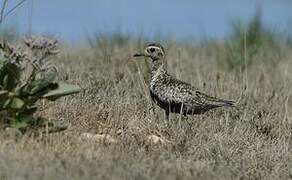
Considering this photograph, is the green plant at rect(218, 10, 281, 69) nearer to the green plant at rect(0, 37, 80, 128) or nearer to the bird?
the bird

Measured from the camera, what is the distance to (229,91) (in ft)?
35.6

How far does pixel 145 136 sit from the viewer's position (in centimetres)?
762

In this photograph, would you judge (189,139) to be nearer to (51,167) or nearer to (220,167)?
(220,167)

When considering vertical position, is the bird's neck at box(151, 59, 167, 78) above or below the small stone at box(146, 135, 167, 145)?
above

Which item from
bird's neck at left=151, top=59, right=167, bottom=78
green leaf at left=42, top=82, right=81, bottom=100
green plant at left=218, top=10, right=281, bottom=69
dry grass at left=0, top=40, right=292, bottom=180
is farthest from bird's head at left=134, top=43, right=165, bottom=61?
green plant at left=218, top=10, right=281, bottom=69

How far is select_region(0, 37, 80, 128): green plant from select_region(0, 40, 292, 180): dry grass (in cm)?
26

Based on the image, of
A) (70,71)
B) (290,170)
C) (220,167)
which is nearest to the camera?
(220,167)

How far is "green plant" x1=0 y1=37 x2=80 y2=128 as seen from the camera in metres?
6.96

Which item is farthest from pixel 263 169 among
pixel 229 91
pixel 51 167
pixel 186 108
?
pixel 229 91

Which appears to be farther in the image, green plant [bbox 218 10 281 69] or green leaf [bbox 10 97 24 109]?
green plant [bbox 218 10 281 69]

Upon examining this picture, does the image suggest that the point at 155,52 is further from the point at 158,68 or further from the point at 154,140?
the point at 154,140

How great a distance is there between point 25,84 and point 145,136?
126 centimetres

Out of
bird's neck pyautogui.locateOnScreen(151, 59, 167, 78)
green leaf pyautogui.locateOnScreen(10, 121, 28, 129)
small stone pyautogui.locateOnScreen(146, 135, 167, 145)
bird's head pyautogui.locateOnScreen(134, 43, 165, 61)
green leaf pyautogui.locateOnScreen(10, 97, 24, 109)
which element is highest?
bird's head pyautogui.locateOnScreen(134, 43, 165, 61)

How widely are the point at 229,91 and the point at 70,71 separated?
208 centimetres
